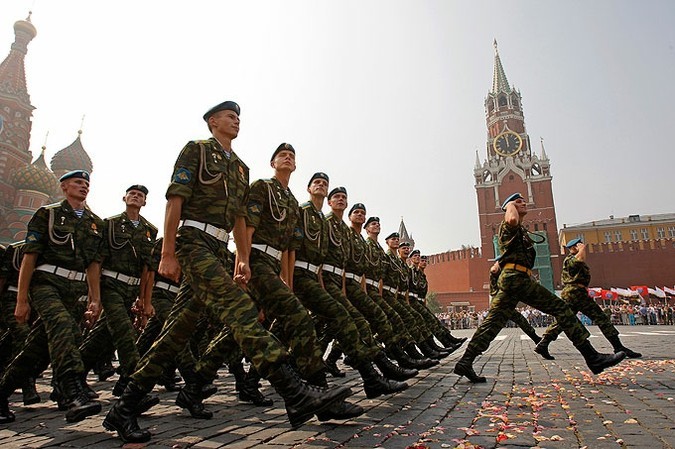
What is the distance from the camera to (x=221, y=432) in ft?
10.0

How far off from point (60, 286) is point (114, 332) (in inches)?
26.2

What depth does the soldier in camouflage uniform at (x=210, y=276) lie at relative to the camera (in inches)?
105

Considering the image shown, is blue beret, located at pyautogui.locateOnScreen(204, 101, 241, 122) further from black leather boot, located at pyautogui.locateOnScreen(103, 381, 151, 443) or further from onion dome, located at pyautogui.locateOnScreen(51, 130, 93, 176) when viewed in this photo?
onion dome, located at pyautogui.locateOnScreen(51, 130, 93, 176)

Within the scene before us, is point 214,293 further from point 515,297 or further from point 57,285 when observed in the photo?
point 515,297

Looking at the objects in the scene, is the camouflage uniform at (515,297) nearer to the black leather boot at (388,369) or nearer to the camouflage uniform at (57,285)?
the black leather boot at (388,369)

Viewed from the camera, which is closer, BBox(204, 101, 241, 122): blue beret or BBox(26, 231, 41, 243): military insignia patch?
BBox(204, 101, 241, 122): blue beret

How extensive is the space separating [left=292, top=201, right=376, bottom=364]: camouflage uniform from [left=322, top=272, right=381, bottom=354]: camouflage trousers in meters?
0.04

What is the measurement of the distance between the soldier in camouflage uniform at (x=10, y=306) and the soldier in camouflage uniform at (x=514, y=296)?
5212 mm

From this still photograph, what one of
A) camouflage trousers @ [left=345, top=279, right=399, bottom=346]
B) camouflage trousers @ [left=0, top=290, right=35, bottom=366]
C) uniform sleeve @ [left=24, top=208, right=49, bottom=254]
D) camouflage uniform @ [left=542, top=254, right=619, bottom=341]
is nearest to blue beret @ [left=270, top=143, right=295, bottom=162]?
camouflage trousers @ [left=345, top=279, right=399, bottom=346]

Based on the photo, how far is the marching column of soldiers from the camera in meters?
2.91

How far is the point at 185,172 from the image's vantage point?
3113 millimetres

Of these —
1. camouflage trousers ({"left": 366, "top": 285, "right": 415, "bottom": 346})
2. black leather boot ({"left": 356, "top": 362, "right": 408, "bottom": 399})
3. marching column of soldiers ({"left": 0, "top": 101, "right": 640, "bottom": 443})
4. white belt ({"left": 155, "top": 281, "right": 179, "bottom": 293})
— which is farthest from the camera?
camouflage trousers ({"left": 366, "top": 285, "right": 415, "bottom": 346})

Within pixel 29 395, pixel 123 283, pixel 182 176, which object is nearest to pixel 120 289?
pixel 123 283

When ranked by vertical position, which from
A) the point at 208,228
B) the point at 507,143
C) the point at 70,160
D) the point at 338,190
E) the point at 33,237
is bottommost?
the point at 208,228
